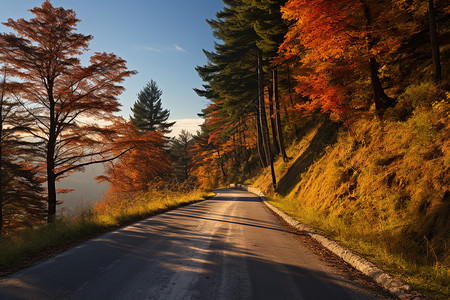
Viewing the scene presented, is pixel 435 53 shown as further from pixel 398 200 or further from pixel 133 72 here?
pixel 133 72

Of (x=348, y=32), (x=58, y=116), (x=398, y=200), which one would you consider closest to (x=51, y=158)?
(x=58, y=116)

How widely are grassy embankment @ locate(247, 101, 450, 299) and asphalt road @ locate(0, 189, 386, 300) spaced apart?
1.22 meters

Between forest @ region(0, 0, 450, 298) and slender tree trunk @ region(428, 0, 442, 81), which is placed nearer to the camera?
forest @ region(0, 0, 450, 298)

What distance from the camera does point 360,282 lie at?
374cm

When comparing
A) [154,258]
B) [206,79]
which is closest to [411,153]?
[154,258]

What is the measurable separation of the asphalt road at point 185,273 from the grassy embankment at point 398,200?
47.9 inches

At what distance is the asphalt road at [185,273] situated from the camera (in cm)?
318

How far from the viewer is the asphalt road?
3.18 meters

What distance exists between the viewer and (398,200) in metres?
5.96

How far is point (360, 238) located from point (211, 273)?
4276 millimetres

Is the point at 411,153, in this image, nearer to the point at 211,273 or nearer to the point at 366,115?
the point at 366,115

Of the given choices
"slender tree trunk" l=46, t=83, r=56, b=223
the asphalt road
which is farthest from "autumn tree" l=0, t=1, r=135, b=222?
the asphalt road

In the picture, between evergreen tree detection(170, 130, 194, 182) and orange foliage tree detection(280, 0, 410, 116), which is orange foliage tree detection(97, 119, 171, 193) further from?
evergreen tree detection(170, 130, 194, 182)

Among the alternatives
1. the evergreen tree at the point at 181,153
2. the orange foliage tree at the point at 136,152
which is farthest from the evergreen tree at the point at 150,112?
the orange foliage tree at the point at 136,152
